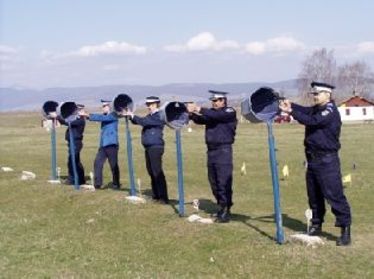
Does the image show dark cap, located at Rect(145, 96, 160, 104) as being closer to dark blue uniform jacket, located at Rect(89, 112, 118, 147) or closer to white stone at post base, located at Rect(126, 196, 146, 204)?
white stone at post base, located at Rect(126, 196, 146, 204)

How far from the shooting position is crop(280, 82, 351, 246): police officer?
34.9 feet

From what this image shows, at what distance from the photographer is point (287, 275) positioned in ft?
31.6

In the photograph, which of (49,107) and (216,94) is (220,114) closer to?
(216,94)

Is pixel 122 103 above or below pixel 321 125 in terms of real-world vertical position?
above

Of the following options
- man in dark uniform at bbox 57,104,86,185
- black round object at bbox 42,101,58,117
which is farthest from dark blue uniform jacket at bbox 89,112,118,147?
black round object at bbox 42,101,58,117

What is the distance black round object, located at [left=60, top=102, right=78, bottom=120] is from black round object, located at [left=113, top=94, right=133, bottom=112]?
9.83 feet

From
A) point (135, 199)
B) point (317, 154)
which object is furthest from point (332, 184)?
point (135, 199)

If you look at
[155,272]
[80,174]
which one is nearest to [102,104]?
[80,174]

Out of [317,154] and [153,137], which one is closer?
[317,154]

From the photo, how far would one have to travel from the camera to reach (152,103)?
15.5m

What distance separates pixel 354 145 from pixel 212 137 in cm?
2972

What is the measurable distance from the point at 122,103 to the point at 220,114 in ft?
13.5

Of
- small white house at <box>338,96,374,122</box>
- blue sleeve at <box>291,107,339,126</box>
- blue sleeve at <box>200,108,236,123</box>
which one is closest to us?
blue sleeve at <box>291,107,339,126</box>

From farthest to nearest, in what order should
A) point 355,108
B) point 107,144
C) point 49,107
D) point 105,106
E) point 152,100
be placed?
point 355,108 → point 49,107 → point 107,144 → point 105,106 → point 152,100
